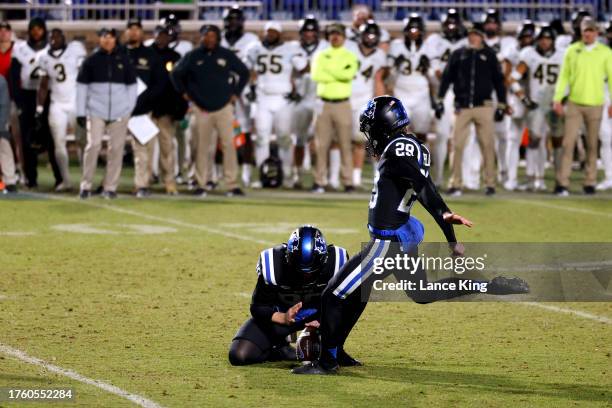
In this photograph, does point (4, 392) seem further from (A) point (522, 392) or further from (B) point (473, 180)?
(B) point (473, 180)

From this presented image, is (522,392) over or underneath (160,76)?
underneath

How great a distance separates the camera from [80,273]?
12.2 meters

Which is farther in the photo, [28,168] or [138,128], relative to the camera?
[28,168]

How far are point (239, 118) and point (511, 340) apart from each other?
1108cm

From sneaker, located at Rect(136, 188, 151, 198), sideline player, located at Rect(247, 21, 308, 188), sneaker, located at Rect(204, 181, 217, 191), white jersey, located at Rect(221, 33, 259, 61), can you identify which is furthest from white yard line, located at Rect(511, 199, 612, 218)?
sneaker, located at Rect(136, 188, 151, 198)

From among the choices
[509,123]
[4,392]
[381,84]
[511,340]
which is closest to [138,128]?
[381,84]

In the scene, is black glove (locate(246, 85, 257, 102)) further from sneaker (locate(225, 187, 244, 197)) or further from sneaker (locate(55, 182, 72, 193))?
sneaker (locate(55, 182, 72, 193))

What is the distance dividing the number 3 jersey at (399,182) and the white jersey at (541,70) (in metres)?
11.8

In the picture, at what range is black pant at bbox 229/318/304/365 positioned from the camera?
8.27 metres

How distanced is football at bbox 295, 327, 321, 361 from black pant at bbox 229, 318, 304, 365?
0.11 metres

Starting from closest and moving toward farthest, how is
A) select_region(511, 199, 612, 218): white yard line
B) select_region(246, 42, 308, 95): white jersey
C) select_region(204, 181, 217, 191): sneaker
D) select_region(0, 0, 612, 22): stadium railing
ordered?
select_region(511, 199, 612, 218): white yard line → select_region(204, 181, 217, 191): sneaker → select_region(246, 42, 308, 95): white jersey → select_region(0, 0, 612, 22): stadium railing

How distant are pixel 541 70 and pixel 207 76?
4672mm

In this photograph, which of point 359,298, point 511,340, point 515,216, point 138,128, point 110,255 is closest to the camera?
point 359,298

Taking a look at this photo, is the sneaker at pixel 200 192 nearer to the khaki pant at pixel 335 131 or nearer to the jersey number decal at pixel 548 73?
the khaki pant at pixel 335 131
